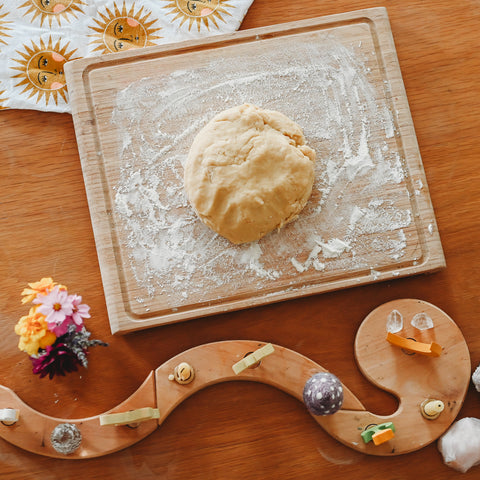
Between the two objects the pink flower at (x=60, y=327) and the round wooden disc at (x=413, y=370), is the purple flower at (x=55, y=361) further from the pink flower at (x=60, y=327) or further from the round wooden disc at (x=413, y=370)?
the round wooden disc at (x=413, y=370)

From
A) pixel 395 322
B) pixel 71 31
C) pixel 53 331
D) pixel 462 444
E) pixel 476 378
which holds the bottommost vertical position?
pixel 462 444

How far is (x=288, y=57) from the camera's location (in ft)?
3.93

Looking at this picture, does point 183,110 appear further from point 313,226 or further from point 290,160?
point 313,226

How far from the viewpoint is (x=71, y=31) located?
1227 millimetres

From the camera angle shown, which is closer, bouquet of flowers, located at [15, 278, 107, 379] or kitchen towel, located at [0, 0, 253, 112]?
bouquet of flowers, located at [15, 278, 107, 379]

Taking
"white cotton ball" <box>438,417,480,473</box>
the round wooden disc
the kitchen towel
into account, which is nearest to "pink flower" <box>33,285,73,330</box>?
the kitchen towel

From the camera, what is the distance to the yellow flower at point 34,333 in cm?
101

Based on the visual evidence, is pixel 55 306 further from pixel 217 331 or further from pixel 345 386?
pixel 345 386

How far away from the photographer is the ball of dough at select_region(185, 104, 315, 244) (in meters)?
1.09

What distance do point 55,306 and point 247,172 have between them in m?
0.45

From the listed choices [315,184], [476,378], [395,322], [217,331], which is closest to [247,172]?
[315,184]

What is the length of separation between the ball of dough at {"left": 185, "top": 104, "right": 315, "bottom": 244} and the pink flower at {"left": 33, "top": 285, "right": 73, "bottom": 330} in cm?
32

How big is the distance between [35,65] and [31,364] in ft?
2.18

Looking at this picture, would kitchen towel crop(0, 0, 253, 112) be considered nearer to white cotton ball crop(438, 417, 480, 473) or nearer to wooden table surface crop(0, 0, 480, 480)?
wooden table surface crop(0, 0, 480, 480)
